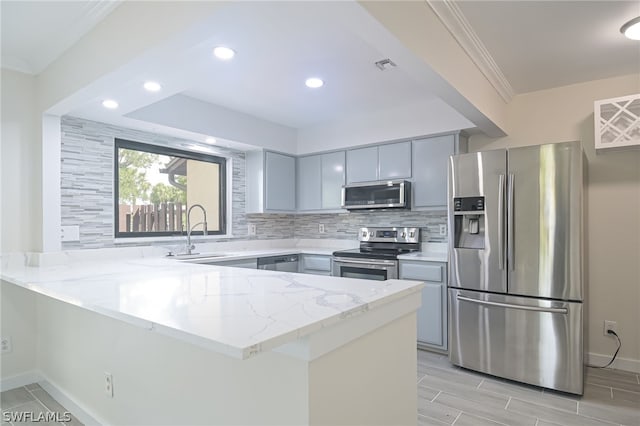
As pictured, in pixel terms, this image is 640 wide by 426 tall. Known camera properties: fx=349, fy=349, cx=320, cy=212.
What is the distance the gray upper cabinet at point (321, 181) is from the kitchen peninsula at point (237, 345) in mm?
2214

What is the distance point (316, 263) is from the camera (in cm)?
402

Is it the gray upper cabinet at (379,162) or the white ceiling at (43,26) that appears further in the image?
the gray upper cabinet at (379,162)

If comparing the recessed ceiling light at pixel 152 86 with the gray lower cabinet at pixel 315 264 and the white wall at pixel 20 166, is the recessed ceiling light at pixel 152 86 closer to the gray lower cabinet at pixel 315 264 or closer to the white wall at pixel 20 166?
the white wall at pixel 20 166

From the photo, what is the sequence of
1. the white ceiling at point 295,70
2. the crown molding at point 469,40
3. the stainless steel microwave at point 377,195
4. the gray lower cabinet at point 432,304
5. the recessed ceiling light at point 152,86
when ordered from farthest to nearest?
the stainless steel microwave at point 377,195 → the gray lower cabinet at point 432,304 → the recessed ceiling light at point 152,86 → the crown molding at point 469,40 → the white ceiling at point 295,70

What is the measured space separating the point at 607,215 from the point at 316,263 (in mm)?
2747

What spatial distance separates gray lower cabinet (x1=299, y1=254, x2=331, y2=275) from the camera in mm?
3939

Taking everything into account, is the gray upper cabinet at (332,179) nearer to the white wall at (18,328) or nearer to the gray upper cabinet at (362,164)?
the gray upper cabinet at (362,164)

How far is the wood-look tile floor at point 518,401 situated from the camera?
7.01 feet

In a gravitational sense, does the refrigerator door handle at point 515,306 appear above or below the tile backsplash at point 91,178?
below

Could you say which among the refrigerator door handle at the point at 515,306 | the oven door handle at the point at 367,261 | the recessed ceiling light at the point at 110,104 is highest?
the recessed ceiling light at the point at 110,104

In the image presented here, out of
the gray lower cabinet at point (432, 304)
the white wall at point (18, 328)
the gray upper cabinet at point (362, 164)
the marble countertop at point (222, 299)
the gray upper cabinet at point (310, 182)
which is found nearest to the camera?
the marble countertop at point (222, 299)

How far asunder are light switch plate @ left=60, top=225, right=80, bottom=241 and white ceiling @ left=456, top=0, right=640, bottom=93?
3.07 m

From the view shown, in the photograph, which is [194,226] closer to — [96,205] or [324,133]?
[96,205]

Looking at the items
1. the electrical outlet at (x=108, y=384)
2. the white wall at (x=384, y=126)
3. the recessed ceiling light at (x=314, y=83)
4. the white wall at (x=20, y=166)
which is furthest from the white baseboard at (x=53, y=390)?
the white wall at (x=384, y=126)
